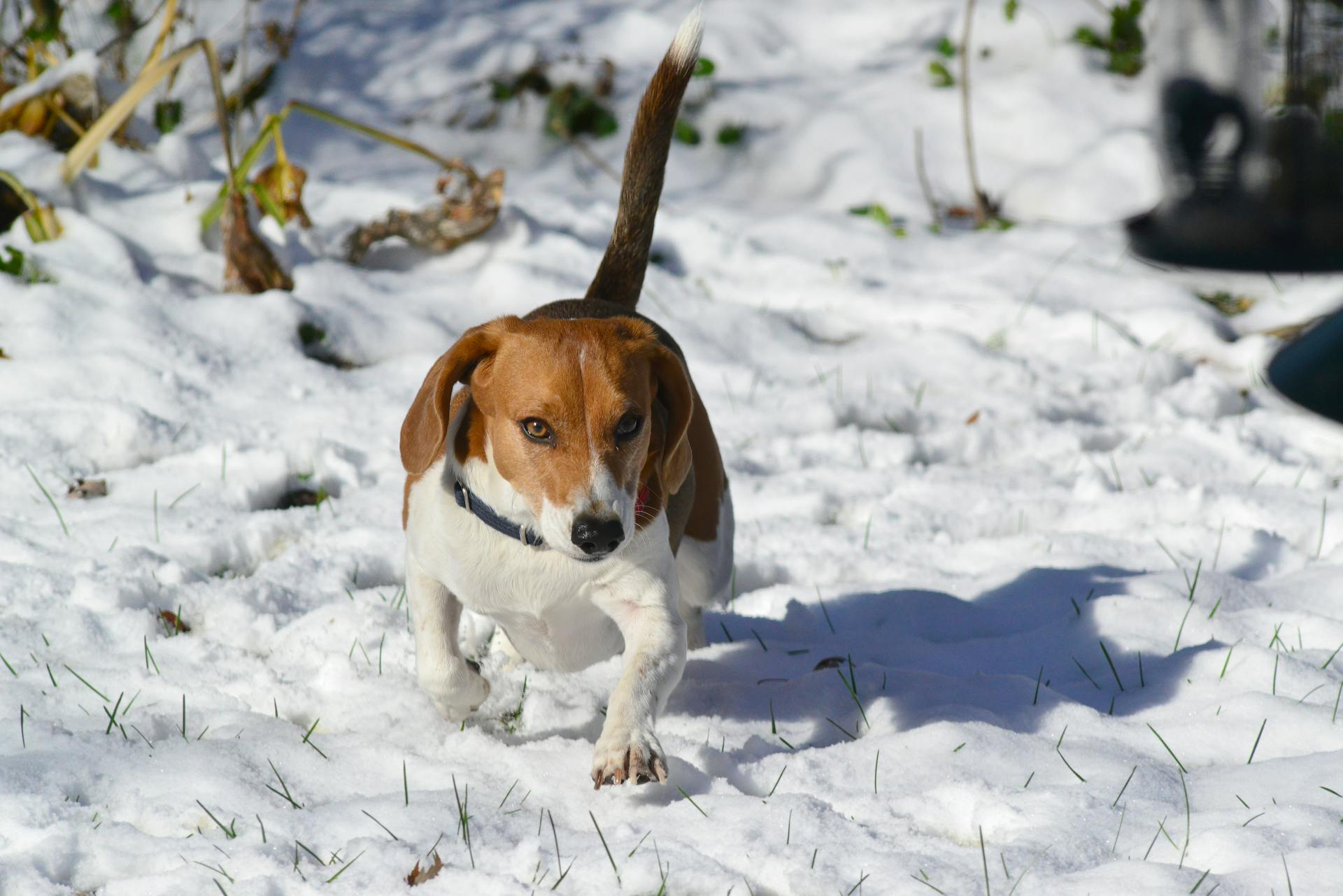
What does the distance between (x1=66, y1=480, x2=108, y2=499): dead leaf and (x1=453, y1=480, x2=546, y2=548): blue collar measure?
1674 mm

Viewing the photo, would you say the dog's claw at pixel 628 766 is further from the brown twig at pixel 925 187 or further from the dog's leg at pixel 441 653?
the brown twig at pixel 925 187

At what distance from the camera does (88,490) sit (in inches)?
150

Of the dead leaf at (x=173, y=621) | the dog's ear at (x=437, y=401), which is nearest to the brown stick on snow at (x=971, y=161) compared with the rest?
the dog's ear at (x=437, y=401)

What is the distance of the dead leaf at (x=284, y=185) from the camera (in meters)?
5.16

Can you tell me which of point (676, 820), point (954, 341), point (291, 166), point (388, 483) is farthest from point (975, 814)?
point (291, 166)

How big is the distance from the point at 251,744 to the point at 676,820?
0.89 metres

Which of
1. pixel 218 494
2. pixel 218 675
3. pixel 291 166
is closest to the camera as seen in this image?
pixel 218 675

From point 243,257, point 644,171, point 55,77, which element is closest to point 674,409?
point 644,171

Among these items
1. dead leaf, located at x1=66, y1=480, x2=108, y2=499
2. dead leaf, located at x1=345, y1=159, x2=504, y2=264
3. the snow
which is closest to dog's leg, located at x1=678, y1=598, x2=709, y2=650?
dead leaf, located at x1=66, y1=480, x2=108, y2=499

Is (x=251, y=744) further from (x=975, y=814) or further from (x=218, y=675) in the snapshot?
(x=975, y=814)

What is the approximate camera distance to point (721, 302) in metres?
5.59

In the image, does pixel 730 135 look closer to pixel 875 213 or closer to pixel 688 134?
pixel 688 134

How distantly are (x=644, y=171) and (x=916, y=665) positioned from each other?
57.3 inches

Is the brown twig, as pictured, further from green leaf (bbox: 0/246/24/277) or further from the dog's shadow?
green leaf (bbox: 0/246/24/277)
